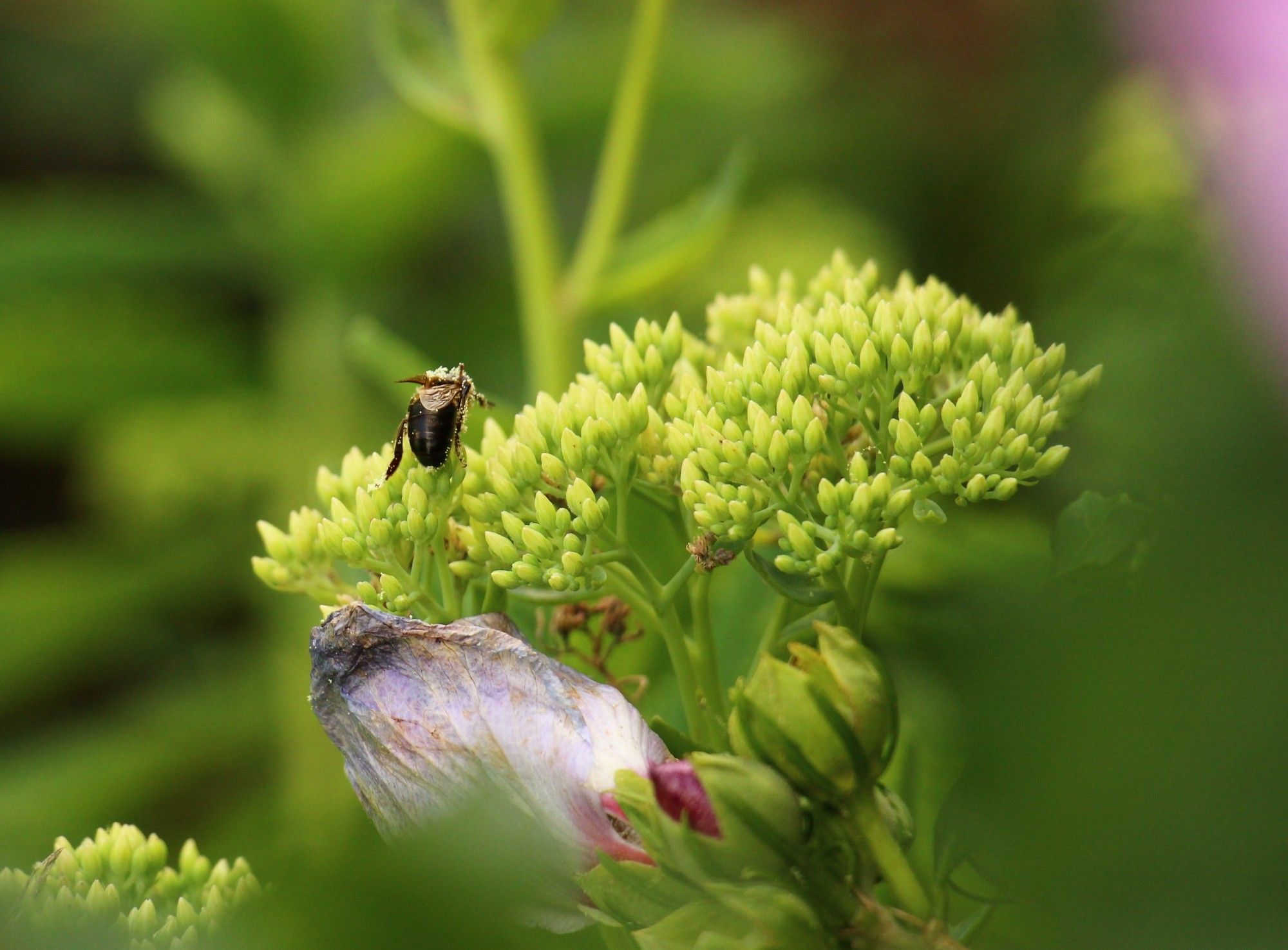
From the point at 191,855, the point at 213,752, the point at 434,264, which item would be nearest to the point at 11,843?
the point at 191,855

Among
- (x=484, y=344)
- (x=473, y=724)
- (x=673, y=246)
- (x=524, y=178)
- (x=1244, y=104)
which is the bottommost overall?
(x=473, y=724)

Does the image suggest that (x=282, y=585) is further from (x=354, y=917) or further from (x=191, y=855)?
(x=354, y=917)

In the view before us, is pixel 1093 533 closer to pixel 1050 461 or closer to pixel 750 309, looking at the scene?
pixel 1050 461

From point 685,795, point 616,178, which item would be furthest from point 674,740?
point 616,178

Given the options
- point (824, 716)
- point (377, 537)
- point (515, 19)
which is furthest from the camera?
point (515, 19)

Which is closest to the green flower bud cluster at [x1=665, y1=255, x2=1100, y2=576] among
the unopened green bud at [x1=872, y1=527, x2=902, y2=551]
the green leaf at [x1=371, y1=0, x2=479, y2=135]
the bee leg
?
the unopened green bud at [x1=872, y1=527, x2=902, y2=551]

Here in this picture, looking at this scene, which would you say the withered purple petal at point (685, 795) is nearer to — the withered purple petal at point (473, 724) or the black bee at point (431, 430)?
the withered purple petal at point (473, 724)
